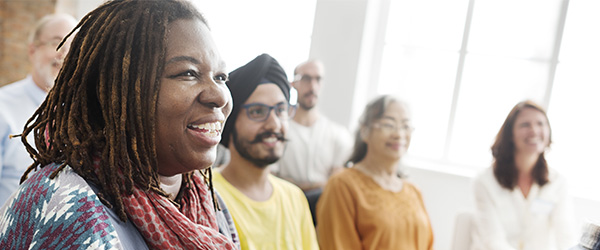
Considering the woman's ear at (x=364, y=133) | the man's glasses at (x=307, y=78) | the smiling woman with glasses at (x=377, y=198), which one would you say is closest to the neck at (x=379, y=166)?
the smiling woman with glasses at (x=377, y=198)

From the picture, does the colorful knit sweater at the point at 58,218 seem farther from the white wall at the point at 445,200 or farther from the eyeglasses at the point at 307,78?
the white wall at the point at 445,200

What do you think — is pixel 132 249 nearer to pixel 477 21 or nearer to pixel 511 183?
pixel 511 183

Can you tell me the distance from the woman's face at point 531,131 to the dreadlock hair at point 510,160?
3 cm

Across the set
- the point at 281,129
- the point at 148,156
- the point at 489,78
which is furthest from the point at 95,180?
the point at 489,78

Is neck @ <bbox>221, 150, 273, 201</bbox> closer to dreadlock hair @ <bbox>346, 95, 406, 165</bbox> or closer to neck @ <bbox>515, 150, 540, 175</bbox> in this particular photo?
dreadlock hair @ <bbox>346, 95, 406, 165</bbox>

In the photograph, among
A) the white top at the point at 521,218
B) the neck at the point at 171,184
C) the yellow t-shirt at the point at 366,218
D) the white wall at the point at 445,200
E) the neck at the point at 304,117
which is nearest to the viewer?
the neck at the point at 171,184

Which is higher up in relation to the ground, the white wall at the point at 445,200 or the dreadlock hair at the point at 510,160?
the dreadlock hair at the point at 510,160

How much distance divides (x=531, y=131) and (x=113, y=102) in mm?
3057

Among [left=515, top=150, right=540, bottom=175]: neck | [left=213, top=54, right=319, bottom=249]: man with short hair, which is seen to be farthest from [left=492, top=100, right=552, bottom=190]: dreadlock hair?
[left=213, top=54, right=319, bottom=249]: man with short hair

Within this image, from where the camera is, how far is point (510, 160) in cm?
351

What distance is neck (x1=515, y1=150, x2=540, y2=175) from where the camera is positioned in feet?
11.5

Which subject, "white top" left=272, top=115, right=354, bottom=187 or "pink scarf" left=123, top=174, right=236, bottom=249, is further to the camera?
"white top" left=272, top=115, right=354, bottom=187

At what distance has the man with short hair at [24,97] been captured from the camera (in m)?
2.37

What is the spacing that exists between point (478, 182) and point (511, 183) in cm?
20
